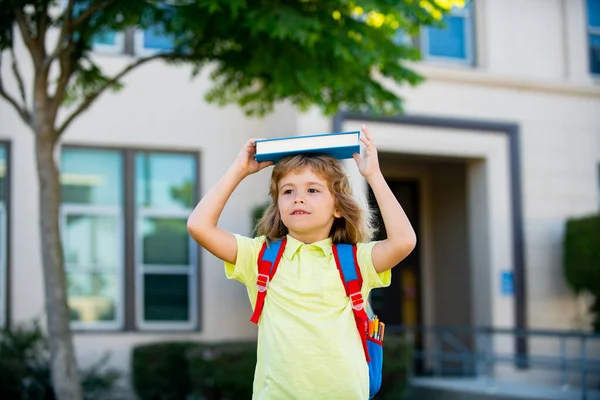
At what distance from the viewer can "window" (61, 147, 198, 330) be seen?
12.6 metres

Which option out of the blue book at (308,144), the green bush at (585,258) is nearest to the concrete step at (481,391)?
the green bush at (585,258)

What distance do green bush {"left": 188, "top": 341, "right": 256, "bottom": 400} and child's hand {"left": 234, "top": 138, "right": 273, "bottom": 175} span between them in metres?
6.72

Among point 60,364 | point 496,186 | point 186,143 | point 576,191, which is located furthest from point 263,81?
point 576,191

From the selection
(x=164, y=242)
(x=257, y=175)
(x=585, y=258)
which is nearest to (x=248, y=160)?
(x=164, y=242)

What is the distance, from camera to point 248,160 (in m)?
3.94

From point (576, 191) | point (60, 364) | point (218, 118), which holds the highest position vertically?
point (218, 118)

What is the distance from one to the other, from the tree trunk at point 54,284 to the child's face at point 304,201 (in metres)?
4.51

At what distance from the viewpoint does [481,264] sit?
13.7m

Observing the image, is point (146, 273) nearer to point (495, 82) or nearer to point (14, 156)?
point (14, 156)

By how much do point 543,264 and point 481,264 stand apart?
0.86 meters

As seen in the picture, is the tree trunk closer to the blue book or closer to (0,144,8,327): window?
(0,144,8,327): window

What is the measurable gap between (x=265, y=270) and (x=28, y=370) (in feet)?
25.0

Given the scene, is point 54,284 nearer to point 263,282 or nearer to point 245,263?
point 245,263

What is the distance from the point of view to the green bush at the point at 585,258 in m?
13.0
